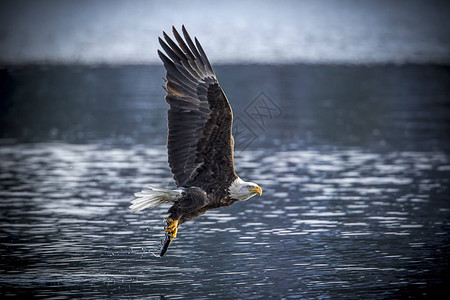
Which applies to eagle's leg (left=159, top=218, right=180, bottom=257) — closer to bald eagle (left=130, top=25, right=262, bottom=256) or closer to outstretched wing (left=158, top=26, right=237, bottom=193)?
bald eagle (left=130, top=25, right=262, bottom=256)

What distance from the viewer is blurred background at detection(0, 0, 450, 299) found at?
8.45 meters

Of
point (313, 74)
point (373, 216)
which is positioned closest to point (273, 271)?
point (373, 216)

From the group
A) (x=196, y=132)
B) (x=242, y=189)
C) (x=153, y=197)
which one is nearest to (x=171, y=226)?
(x=153, y=197)

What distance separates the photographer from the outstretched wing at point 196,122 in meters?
8.67

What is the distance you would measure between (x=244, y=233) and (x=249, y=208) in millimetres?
1585

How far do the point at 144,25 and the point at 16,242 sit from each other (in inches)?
2126

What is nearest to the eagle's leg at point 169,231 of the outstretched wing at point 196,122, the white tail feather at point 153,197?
the white tail feather at point 153,197

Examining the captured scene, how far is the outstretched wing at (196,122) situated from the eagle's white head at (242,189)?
71 mm

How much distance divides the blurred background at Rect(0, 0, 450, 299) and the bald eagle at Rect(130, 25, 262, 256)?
666 millimetres

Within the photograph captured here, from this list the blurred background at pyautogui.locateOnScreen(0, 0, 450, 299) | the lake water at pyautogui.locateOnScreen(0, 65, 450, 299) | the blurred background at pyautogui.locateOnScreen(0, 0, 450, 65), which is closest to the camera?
the lake water at pyautogui.locateOnScreen(0, 65, 450, 299)

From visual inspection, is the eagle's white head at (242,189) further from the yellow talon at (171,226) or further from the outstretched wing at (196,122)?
the yellow talon at (171,226)

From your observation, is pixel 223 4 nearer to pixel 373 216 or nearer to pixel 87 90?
pixel 87 90

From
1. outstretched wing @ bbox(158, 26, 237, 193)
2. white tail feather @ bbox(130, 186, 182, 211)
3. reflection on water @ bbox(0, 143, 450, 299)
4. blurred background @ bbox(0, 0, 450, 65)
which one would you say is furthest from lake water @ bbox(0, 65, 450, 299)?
blurred background @ bbox(0, 0, 450, 65)

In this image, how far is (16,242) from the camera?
32.3 feet
